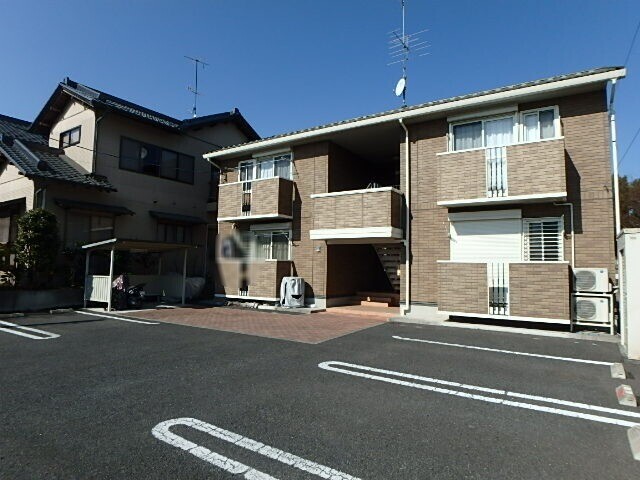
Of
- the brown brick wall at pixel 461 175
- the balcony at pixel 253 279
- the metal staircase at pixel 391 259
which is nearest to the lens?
the brown brick wall at pixel 461 175

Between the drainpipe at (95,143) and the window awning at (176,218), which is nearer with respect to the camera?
the drainpipe at (95,143)

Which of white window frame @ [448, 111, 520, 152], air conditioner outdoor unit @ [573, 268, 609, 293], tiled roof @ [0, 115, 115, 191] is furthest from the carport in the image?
air conditioner outdoor unit @ [573, 268, 609, 293]

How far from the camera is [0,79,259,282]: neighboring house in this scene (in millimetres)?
13805

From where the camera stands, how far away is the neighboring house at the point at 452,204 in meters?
8.80

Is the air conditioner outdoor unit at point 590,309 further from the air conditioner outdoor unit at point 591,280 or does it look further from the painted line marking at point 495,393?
the painted line marking at point 495,393

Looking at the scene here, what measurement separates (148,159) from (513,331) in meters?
15.6

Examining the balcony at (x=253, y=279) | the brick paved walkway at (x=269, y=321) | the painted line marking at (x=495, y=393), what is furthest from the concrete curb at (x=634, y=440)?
the balcony at (x=253, y=279)

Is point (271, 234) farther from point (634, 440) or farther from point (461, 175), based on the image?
point (634, 440)

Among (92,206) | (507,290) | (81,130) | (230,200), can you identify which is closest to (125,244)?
(92,206)

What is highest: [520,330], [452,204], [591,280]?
[452,204]

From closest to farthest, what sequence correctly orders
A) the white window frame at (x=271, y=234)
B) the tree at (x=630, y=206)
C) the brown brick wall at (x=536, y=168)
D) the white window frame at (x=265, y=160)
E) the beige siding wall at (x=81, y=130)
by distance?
the brown brick wall at (x=536, y=168) → the white window frame at (x=271, y=234) → the white window frame at (x=265, y=160) → the beige siding wall at (x=81, y=130) → the tree at (x=630, y=206)

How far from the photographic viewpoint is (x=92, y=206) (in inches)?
557

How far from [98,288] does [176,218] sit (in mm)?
5326

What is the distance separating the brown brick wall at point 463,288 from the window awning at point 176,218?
12073 millimetres
